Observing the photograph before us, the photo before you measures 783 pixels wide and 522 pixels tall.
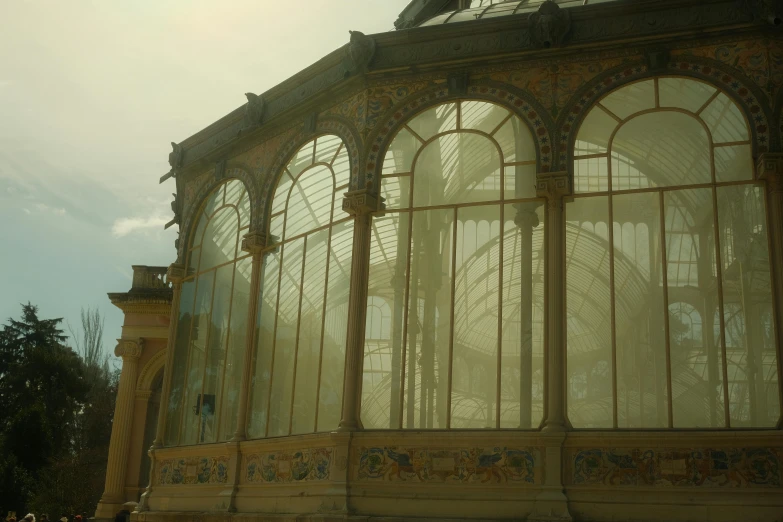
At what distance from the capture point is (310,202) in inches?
720

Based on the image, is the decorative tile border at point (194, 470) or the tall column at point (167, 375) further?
the tall column at point (167, 375)

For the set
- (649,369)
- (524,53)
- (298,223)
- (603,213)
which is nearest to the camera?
(649,369)

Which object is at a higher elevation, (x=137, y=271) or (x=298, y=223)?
(x=137, y=271)

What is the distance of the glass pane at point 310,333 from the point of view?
16.6 m

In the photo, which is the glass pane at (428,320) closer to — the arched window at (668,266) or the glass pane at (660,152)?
the arched window at (668,266)

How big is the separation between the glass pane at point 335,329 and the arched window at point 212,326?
9.10 ft

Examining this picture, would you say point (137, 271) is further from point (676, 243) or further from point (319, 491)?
point (676, 243)

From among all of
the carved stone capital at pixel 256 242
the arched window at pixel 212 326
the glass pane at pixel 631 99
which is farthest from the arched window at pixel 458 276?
the arched window at pixel 212 326

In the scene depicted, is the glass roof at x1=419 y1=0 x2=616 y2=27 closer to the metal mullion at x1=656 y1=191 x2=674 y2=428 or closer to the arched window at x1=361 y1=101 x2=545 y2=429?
the arched window at x1=361 y1=101 x2=545 y2=429

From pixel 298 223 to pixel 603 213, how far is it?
6.13m

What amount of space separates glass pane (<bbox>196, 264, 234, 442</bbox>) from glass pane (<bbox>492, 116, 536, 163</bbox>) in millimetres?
6883

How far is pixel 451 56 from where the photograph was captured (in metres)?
16.8

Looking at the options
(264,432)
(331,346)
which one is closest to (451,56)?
(331,346)

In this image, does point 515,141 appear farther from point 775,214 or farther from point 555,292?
point 775,214
